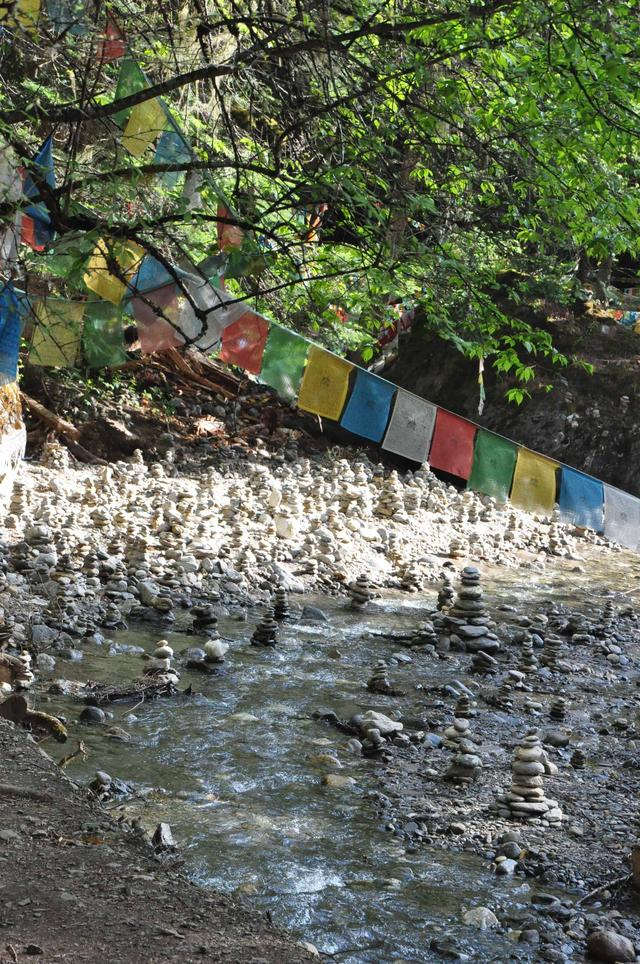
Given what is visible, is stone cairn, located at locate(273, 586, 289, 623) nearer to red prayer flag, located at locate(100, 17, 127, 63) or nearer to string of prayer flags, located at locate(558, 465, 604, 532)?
string of prayer flags, located at locate(558, 465, 604, 532)

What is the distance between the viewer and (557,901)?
133 inches

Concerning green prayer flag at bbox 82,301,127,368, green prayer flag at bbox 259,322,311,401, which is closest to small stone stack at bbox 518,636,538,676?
green prayer flag at bbox 259,322,311,401

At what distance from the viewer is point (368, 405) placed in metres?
9.68

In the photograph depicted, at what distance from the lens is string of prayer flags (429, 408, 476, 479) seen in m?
9.96

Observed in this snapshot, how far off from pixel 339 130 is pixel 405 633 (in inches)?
149

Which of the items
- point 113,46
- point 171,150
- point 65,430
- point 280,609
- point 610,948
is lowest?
point 610,948

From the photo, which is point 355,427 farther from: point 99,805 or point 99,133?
point 99,805

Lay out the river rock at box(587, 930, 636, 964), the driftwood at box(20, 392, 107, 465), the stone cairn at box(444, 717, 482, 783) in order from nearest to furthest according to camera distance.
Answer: the river rock at box(587, 930, 636, 964) < the stone cairn at box(444, 717, 482, 783) < the driftwood at box(20, 392, 107, 465)

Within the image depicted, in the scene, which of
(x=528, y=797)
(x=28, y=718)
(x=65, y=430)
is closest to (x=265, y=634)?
(x=28, y=718)

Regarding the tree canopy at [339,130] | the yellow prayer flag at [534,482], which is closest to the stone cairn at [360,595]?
the tree canopy at [339,130]

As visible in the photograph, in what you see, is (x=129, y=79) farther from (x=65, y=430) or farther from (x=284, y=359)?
(x=65, y=430)

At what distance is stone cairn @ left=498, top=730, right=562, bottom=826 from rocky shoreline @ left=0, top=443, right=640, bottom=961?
10 mm

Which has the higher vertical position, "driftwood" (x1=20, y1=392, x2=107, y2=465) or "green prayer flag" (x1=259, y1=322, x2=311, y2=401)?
"green prayer flag" (x1=259, y1=322, x2=311, y2=401)

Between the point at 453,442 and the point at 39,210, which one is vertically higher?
the point at 39,210
